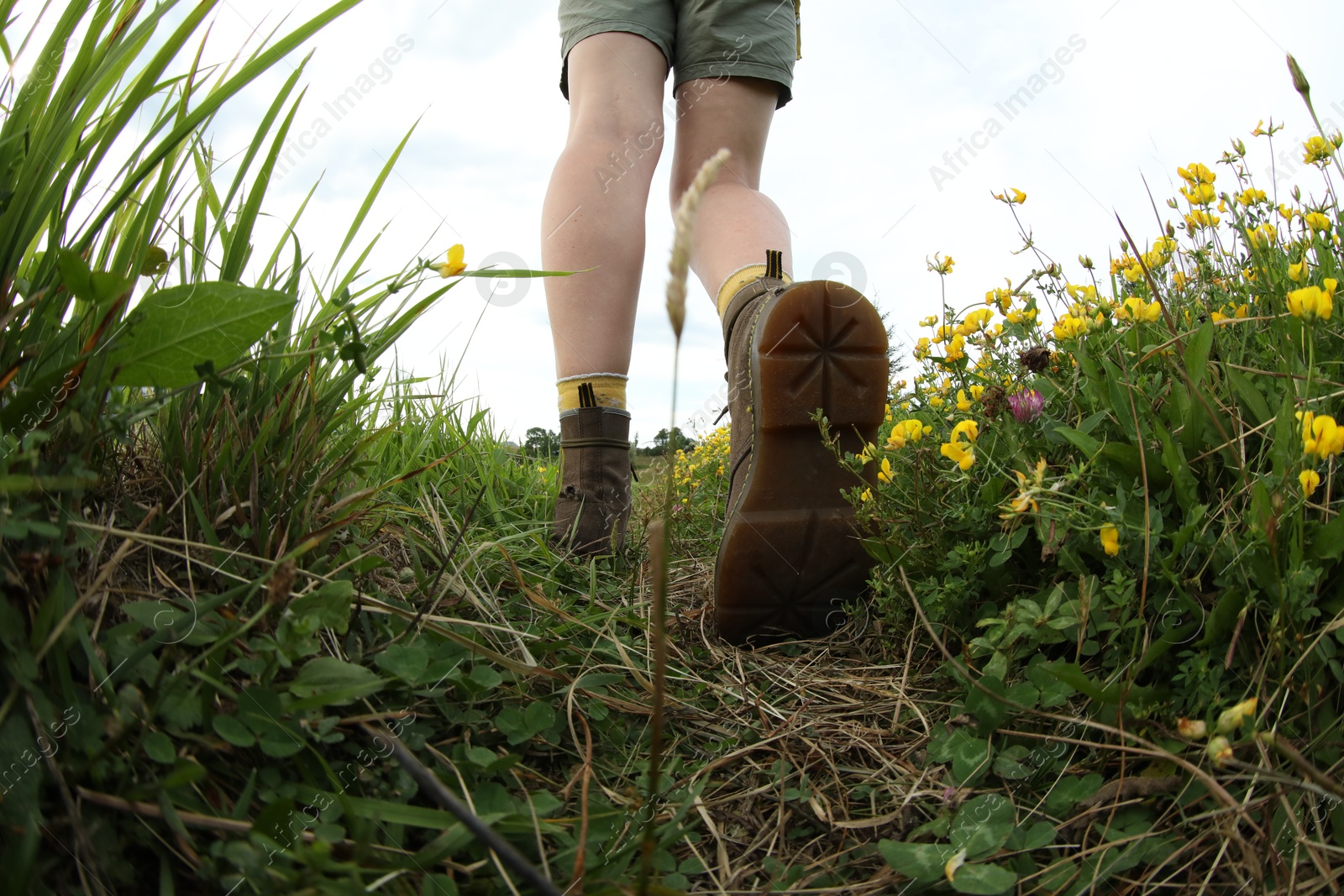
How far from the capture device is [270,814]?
638 millimetres

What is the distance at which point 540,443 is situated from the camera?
330cm

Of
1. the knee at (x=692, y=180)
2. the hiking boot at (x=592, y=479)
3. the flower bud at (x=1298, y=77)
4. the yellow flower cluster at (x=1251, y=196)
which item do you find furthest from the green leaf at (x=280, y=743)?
the yellow flower cluster at (x=1251, y=196)

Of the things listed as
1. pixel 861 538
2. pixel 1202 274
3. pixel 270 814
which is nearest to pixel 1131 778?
pixel 861 538

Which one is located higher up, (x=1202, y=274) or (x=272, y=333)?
(x=1202, y=274)

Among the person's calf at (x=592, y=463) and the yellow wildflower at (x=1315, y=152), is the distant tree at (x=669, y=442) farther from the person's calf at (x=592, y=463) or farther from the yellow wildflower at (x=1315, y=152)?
the yellow wildflower at (x=1315, y=152)

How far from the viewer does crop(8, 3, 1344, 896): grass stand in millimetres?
646

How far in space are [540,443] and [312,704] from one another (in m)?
2.56

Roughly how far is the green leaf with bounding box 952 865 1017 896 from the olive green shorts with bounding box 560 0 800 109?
1742 mm

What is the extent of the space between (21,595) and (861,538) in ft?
3.82

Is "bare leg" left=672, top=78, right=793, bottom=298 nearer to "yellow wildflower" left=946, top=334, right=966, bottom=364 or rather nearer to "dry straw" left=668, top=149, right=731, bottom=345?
"yellow wildflower" left=946, top=334, right=966, bottom=364

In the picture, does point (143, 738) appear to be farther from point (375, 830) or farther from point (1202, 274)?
point (1202, 274)

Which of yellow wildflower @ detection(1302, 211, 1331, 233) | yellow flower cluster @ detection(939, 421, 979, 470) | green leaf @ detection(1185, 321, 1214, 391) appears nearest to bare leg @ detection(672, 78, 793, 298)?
yellow flower cluster @ detection(939, 421, 979, 470)

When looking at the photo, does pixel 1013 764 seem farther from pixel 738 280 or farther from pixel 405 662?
pixel 738 280

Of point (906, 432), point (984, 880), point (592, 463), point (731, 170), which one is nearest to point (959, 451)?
point (906, 432)
